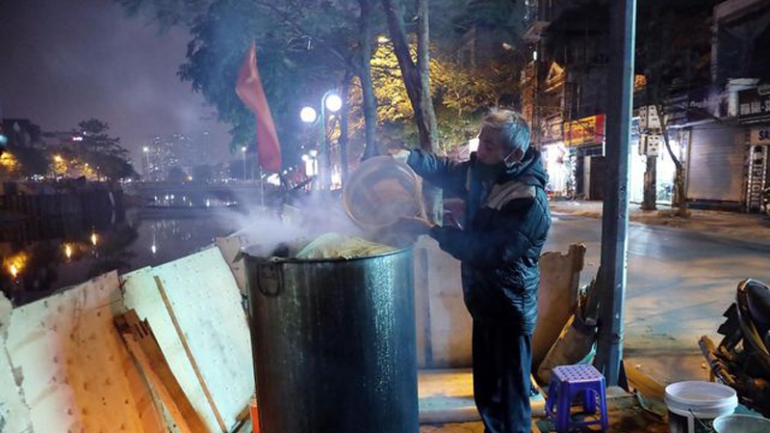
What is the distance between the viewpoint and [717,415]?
3076 millimetres

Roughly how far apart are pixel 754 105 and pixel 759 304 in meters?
18.9

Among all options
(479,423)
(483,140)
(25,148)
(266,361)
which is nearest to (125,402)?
(266,361)

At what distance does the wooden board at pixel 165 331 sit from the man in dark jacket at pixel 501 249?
6.89 ft

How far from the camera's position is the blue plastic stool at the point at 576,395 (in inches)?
142

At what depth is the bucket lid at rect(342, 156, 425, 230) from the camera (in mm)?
3139

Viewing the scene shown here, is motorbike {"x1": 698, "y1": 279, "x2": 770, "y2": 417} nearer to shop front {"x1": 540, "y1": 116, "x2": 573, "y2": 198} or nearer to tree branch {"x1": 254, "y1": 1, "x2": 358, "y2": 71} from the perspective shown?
tree branch {"x1": 254, "y1": 1, "x2": 358, "y2": 71}

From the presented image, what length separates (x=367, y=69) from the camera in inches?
481

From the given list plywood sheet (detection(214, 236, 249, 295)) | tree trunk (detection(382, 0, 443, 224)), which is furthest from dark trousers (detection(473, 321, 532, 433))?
tree trunk (detection(382, 0, 443, 224))

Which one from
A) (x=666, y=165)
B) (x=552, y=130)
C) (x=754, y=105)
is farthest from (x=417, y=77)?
(x=552, y=130)

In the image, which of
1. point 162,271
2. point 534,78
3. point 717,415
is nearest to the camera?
point 717,415

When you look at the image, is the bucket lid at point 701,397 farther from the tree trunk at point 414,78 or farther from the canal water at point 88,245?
the canal water at point 88,245

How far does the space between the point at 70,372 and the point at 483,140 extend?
2869mm

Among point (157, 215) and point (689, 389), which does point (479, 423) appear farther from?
point (157, 215)

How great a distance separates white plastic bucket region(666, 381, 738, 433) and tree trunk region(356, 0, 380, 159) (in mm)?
8868
